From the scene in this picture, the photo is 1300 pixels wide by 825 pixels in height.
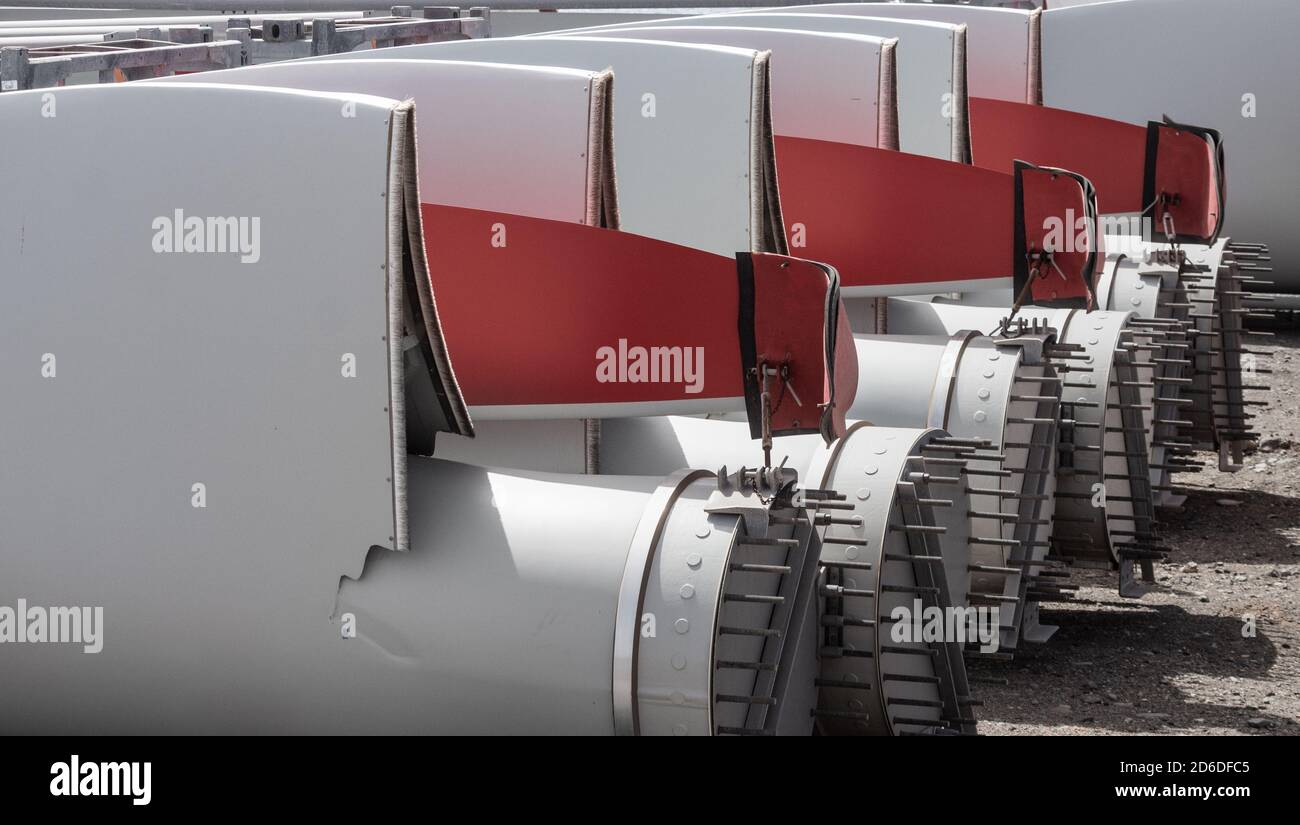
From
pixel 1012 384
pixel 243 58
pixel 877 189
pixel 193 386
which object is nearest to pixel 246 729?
pixel 193 386

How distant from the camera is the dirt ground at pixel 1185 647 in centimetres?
379

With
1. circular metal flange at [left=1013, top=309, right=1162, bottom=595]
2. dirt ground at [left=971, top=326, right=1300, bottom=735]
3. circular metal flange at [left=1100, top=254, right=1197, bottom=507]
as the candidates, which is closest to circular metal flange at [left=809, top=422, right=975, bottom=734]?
dirt ground at [left=971, top=326, right=1300, bottom=735]

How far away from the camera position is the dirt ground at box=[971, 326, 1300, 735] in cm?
379

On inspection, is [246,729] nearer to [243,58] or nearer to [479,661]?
[479,661]

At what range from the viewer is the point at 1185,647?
168 inches

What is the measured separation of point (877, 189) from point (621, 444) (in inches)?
56.6

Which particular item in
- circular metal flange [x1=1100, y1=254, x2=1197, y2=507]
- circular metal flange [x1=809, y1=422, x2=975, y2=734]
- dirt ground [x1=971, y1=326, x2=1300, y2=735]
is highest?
circular metal flange [x1=1100, y1=254, x2=1197, y2=507]

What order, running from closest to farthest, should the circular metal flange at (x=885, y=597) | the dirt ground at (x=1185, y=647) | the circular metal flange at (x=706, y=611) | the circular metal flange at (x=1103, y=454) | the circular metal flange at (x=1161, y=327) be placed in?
1. the circular metal flange at (x=706, y=611)
2. the circular metal flange at (x=885, y=597)
3. the dirt ground at (x=1185, y=647)
4. the circular metal flange at (x=1103, y=454)
5. the circular metal flange at (x=1161, y=327)

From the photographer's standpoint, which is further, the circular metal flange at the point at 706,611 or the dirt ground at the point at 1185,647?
the dirt ground at the point at 1185,647

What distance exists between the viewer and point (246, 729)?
2.43m

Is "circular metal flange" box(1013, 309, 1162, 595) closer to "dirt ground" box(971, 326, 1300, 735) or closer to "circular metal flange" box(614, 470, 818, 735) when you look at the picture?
"dirt ground" box(971, 326, 1300, 735)

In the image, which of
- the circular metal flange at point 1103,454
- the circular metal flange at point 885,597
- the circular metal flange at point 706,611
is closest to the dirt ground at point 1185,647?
the circular metal flange at point 1103,454

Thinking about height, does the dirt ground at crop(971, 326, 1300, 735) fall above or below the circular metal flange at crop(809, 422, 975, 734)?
below

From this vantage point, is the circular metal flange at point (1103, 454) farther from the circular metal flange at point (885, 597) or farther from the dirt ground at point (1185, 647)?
the circular metal flange at point (885, 597)
